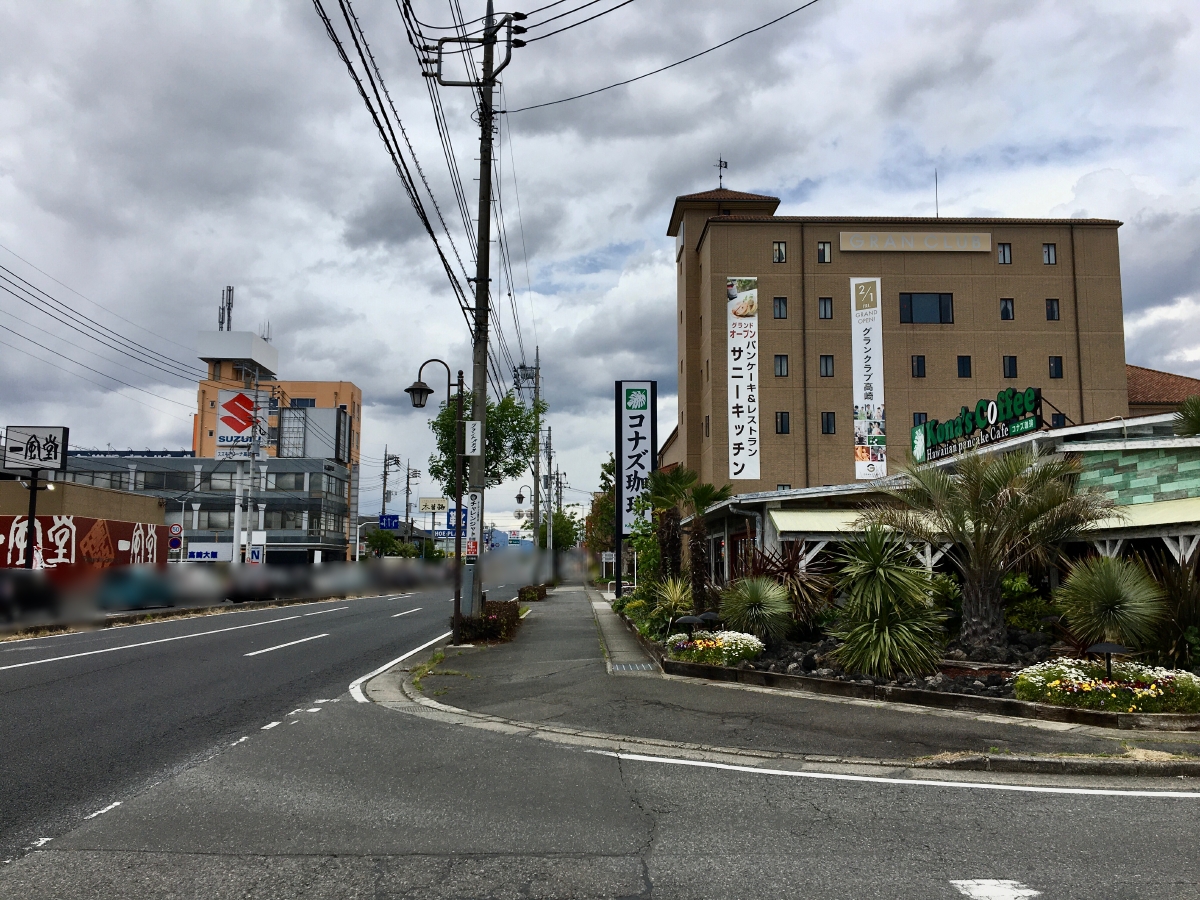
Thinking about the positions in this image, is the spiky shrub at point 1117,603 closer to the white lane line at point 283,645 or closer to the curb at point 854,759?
the curb at point 854,759

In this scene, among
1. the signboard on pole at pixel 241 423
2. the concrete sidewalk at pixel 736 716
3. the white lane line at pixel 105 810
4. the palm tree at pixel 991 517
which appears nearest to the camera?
the white lane line at pixel 105 810

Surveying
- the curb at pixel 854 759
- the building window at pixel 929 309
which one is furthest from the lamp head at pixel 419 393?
the building window at pixel 929 309

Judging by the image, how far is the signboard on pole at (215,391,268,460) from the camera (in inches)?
1859

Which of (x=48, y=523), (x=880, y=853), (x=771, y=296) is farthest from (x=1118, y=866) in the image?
(x=771, y=296)

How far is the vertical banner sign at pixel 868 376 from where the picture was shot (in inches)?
1764

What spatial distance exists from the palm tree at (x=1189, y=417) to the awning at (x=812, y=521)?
5883mm

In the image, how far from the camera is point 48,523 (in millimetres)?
32844

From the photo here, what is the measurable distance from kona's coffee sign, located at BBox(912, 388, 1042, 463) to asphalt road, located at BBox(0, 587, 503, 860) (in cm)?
1499

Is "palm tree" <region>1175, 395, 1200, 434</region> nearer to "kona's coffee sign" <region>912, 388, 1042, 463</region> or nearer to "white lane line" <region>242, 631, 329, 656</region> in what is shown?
"kona's coffee sign" <region>912, 388, 1042, 463</region>

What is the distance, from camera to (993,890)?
5059 millimetres

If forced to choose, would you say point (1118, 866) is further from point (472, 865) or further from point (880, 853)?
point (472, 865)

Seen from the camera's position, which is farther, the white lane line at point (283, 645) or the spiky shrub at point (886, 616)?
the white lane line at point (283, 645)

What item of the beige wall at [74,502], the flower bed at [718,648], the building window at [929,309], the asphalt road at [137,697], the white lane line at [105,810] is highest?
the building window at [929,309]

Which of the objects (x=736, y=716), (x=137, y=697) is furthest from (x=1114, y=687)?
(x=137, y=697)
